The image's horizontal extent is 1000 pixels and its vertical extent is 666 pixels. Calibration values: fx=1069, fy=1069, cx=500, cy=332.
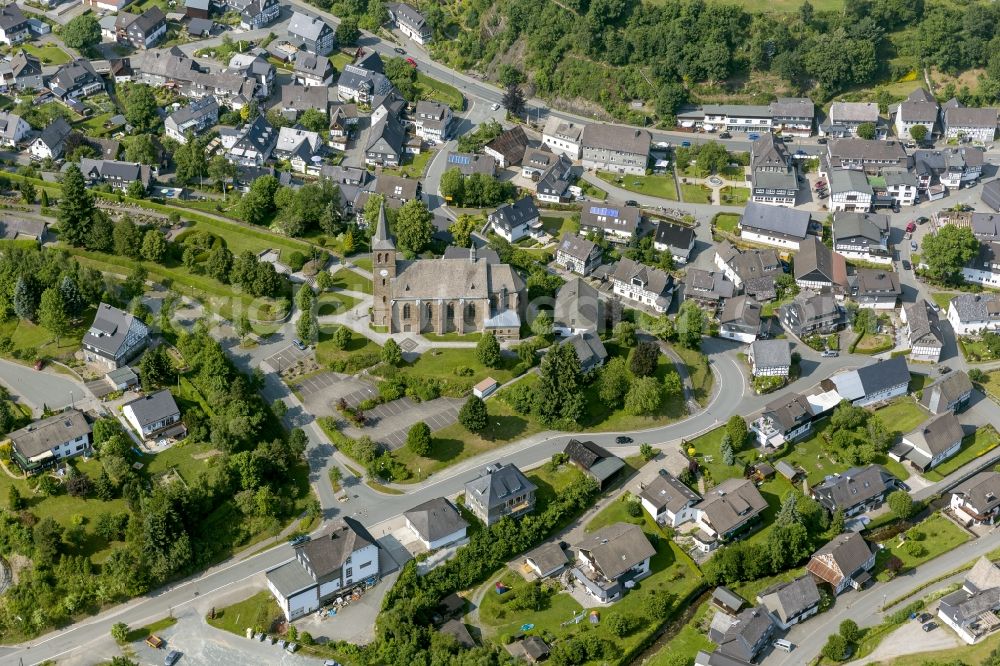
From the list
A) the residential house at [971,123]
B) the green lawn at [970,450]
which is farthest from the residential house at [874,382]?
the residential house at [971,123]

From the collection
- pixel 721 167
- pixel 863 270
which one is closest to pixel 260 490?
pixel 863 270

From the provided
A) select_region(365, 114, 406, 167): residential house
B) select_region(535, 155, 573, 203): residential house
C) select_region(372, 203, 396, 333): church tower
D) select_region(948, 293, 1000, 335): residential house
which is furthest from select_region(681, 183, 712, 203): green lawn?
select_region(372, 203, 396, 333): church tower

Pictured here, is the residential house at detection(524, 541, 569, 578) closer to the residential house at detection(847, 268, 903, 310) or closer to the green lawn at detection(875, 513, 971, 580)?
the green lawn at detection(875, 513, 971, 580)

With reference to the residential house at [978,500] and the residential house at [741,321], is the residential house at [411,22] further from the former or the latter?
the residential house at [978,500]

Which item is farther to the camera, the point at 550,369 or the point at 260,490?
the point at 550,369

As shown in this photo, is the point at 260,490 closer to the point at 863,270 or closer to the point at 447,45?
the point at 863,270

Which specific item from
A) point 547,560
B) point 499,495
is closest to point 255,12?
point 499,495
